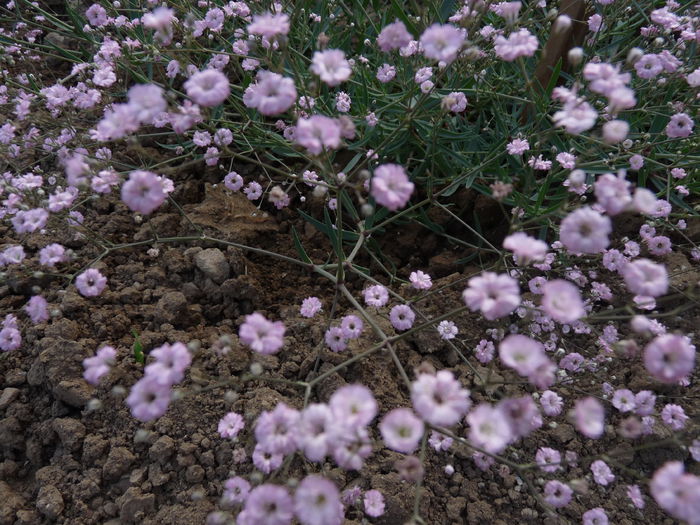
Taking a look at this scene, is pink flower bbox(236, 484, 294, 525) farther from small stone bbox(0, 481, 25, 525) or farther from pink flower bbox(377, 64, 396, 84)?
pink flower bbox(377, 64, 396, 84)

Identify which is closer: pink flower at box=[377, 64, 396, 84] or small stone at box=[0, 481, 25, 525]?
small stone at box=[0, 481, 25, 525]

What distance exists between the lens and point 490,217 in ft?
14.3

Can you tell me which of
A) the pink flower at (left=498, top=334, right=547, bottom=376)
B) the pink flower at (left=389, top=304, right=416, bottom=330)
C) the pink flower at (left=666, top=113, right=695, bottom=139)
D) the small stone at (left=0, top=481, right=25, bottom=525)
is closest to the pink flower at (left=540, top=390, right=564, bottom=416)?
the pink flower at (left=389, top=304, right=416, bottom=330)

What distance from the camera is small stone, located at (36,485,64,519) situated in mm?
2658

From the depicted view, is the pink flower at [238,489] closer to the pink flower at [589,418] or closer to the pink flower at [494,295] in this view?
the pink flower at [494,295]

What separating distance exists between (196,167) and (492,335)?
315 cm

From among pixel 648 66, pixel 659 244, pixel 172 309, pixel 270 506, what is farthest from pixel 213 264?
pixel 659 244

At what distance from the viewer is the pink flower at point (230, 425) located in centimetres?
269

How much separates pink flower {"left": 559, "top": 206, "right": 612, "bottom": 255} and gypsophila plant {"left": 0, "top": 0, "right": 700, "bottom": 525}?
0.01 metres

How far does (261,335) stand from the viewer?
2.20 meters

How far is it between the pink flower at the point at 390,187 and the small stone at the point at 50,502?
2429 mm

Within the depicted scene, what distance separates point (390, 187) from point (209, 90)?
3.29 ft

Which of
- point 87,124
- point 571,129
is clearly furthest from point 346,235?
point 87,124

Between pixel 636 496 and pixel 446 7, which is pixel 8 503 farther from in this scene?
pixel 446 7
